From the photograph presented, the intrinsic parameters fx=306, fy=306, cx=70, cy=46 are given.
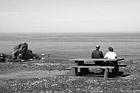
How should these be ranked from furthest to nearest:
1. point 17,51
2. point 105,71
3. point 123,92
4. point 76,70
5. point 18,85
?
point 17,51
point 76,70
point 105,71
point 18,85
point 123,92

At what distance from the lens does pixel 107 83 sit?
56.9 ft

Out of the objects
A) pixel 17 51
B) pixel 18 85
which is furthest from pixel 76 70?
pixel 17 51

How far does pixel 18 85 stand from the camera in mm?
17281

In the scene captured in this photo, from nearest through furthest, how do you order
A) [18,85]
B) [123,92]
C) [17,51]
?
[123,92]
[18,85]
[17,51]

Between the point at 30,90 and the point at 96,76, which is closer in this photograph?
the point at 30,90

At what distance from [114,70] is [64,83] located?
14.1 ft

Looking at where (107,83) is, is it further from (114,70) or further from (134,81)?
(114,70)

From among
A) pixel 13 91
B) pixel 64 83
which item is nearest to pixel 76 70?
pixel 64 83

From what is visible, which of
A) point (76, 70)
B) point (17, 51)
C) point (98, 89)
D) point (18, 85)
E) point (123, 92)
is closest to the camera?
point (123, 92)

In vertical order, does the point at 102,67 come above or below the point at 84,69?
above

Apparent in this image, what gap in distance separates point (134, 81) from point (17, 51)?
33.0 m

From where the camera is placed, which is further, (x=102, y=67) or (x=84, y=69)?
(x=84, y=69)

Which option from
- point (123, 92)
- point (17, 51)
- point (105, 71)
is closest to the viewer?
point (123, 92)

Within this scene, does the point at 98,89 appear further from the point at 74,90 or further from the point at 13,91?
the point at 13,91
